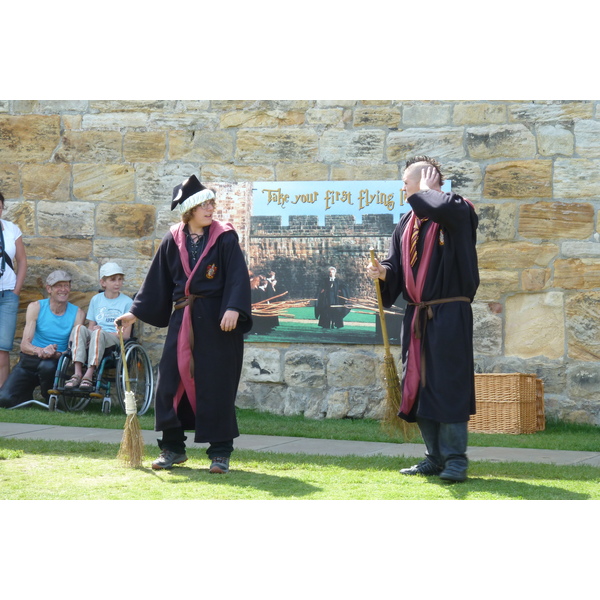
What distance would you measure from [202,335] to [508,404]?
10.4ft

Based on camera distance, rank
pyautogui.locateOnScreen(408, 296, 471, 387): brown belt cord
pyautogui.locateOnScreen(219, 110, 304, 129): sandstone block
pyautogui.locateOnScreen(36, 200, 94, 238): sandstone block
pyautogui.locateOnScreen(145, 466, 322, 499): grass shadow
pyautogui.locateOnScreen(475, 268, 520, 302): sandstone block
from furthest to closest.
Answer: pyautogui.locateOnScreen(36, 200, 94, 238): sandstone block < pyautogui.locateOnScreen(219, 110, 304, 129): sandstone block < pyautogui.locateOnScreen(475, 268, 520, 302): sandstone block < pyautogui.locateOnScreen(408, 296, 471, 387): brown belt cord < pyautogui.locateOnScreen(145, 466, 322, 499): grass shadow

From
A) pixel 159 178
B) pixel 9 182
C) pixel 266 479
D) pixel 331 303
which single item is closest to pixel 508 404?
pixel 331 303

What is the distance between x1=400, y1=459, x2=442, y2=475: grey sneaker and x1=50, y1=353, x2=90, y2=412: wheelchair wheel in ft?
12.5

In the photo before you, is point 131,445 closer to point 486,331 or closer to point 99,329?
point 99,329

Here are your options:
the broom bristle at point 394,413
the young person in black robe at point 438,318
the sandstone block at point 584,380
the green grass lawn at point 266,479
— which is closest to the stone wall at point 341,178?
the sandstone block at point 584,380

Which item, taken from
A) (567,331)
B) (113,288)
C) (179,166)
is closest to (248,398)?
(113,288)

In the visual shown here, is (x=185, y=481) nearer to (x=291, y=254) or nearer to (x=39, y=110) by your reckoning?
(x=291, y=254)

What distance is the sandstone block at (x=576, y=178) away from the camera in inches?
304

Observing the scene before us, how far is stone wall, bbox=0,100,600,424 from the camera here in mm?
7738

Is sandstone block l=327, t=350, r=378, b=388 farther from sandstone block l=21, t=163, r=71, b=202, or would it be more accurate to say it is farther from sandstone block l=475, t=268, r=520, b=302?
sandstone block l=21, t=163, r=71, b=202

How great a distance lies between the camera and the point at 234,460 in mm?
5684

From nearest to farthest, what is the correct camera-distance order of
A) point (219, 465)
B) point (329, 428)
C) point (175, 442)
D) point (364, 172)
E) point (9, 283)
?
point (219, 465) → point (175, 442) → point (329, 428) → point (364, 172) → point (9, 283)

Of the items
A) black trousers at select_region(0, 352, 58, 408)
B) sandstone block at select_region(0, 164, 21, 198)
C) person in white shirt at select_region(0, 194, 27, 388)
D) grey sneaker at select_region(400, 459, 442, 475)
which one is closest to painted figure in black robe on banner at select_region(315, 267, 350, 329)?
black trousers at select_region(0, 352, 58, 408)

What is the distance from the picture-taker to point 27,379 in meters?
8.57
